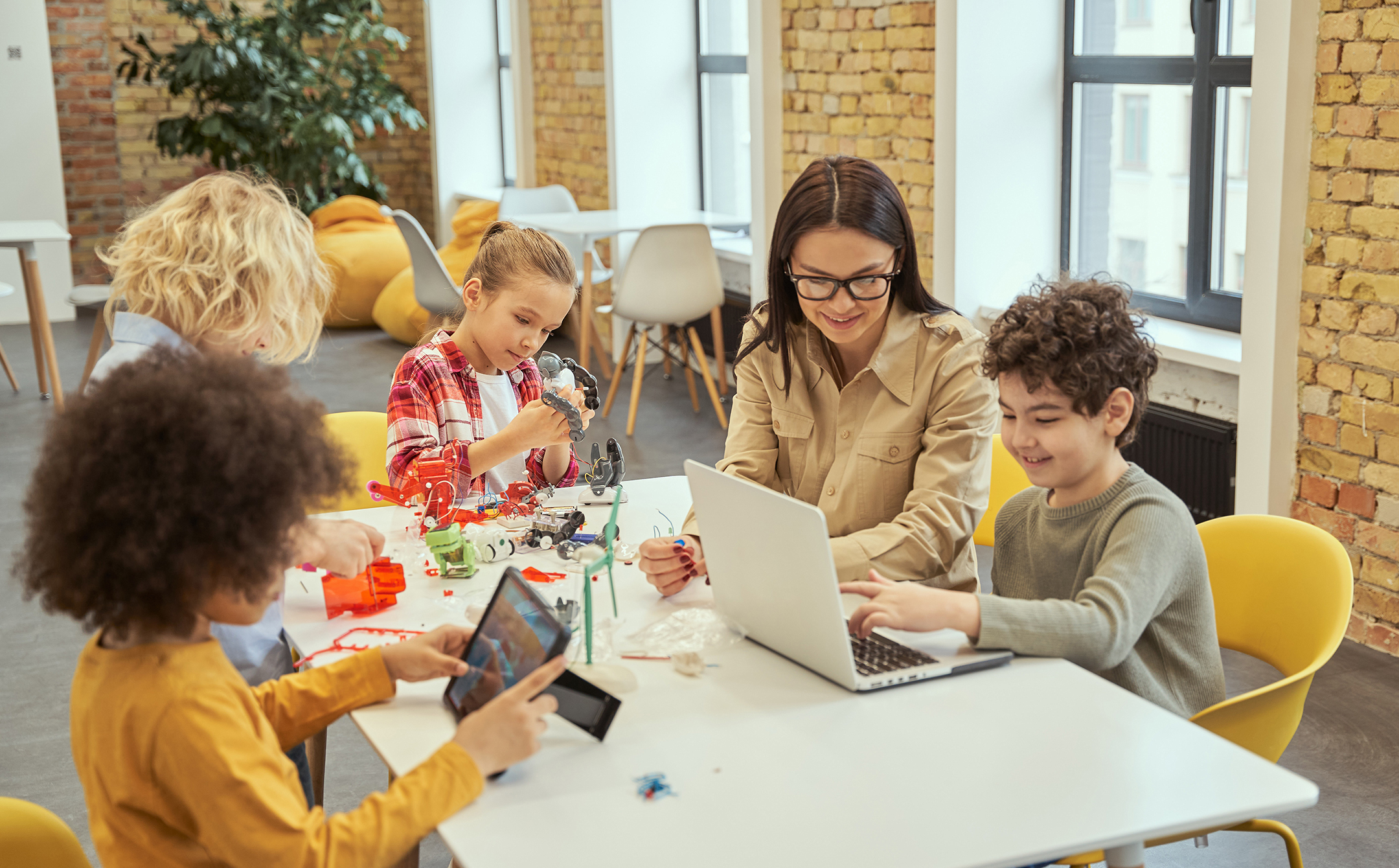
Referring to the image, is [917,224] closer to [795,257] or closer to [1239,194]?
[1239,194]

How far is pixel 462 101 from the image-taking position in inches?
370

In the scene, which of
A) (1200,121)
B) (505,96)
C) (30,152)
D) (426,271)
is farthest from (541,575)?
(505,96)

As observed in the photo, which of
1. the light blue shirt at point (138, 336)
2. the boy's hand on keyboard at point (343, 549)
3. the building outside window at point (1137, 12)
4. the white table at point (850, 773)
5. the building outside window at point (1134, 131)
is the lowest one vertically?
the white table at point (850, 773)

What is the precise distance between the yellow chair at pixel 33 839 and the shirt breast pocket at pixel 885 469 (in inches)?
45.0

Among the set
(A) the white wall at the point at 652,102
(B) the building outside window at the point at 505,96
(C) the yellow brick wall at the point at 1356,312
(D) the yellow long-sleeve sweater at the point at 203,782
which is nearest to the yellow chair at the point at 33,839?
(D) the yellow long-sleeve sweater at the point at 203,782

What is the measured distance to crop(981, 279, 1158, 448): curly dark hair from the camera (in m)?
1.63

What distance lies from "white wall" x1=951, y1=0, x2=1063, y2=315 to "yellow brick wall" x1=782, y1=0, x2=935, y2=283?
0.19 m

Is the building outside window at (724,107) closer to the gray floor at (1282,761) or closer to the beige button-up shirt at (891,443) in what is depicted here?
the gray floor at (1282,761)

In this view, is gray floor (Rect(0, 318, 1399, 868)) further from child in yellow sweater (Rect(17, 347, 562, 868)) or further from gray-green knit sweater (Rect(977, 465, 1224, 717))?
child in yellow sweater (Rect(17, 347, 562, 868))

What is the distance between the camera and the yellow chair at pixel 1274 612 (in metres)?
1.58

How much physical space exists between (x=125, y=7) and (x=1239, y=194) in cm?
796

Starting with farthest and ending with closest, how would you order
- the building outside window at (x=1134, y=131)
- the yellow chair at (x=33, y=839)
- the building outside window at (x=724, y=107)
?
the building outside window at (x=724, y=107) → the building outside window at (x=1134, y=131) → the yellow chair at (x=33, y=839)

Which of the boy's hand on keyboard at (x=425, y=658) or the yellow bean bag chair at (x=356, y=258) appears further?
the yellow bean bag chair at (x=356, y=258)

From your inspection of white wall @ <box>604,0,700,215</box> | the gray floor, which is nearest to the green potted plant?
white wall @ <box>604,0,700,215</box>
